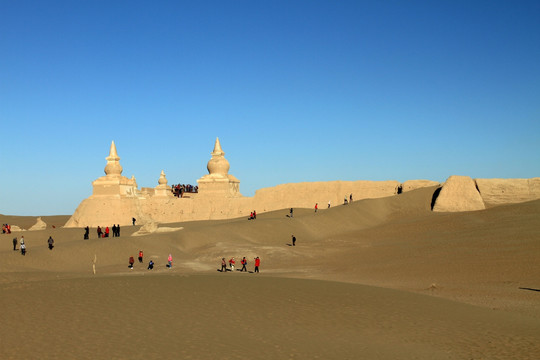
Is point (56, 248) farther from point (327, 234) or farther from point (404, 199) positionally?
point (404, 199)

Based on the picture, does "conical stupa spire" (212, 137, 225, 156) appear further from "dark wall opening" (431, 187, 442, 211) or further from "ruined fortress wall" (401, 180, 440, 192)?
"dark wall opening" (431, 187, 442, 211)

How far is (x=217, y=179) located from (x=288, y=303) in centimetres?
3326

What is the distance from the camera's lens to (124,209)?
44.3m

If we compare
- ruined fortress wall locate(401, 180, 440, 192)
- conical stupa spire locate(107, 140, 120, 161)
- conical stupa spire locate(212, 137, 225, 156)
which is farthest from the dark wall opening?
conical stupa spire locate(107, 140, 120, 161)

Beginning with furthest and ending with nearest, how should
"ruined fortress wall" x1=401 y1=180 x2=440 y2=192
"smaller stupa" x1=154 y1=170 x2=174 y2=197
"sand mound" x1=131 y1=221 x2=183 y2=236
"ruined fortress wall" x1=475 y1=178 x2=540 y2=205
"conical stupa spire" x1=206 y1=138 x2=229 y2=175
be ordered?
"smaller stupa" x1=154 y1=170 x2=174 y2=197 → "ruined fortress wall" x1=401 y1=180 x2=440 y2=192 → "conical stupa spire" x1=206 y1=138 x2=229 y2=175 → "ruined fortress wall" x1=475 y1=178 x2=540 y2=205 → "sand mound" x1=131 y1=221 x2=183 y2=236

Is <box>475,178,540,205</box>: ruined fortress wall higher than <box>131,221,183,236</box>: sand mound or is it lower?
higher

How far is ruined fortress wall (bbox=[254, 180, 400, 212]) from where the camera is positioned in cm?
4972

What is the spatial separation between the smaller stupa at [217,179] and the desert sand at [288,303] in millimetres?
17099

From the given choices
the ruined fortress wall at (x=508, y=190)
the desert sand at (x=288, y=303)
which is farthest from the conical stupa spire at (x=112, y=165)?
the ruined fortress wall at (x=508, y=190)

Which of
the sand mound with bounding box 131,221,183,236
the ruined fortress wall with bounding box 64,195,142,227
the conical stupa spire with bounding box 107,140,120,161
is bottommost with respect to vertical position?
the sand mound with bounding box 131,221,183,236

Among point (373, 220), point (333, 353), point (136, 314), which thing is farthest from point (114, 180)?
point (333, 353)

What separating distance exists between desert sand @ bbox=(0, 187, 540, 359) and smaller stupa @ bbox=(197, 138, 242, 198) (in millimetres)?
17099

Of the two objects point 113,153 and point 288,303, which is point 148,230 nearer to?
point 113,153

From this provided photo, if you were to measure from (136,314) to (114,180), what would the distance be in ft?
109
